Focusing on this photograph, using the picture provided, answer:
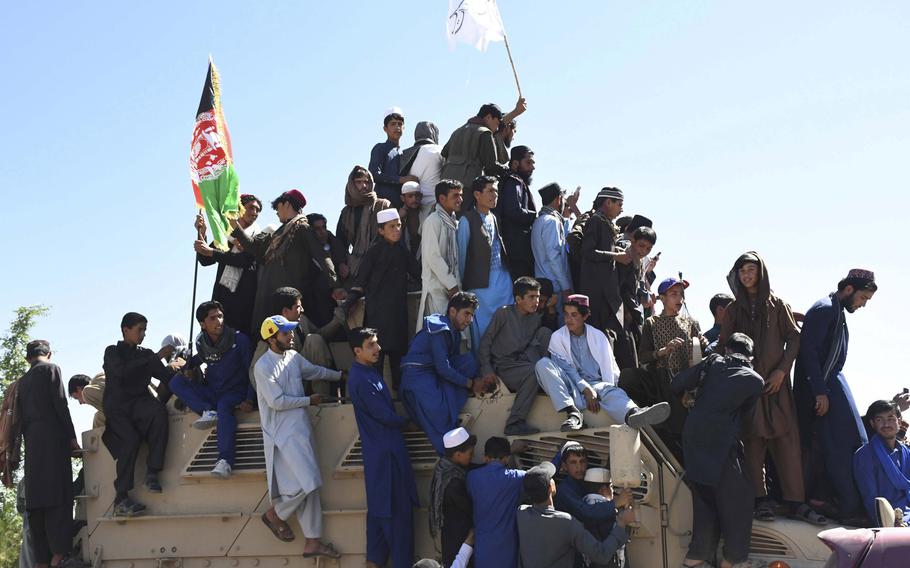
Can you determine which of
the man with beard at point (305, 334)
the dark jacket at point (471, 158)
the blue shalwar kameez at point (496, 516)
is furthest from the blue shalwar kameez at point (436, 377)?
the dark jacket at point (471, 158)

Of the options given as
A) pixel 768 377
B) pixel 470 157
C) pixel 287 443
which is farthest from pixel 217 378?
pixel 768 377

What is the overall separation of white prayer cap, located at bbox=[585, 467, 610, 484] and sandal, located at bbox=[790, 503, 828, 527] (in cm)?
155

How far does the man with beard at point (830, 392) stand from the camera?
9.00m

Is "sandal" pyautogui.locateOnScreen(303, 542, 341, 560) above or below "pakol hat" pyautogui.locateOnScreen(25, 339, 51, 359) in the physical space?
below

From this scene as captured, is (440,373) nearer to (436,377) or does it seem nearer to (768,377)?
(436,377)

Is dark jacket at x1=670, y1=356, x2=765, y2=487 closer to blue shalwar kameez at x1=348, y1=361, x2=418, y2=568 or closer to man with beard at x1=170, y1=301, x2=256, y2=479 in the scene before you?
blue shalwar kameez at x1=348, y1=361, x2=418, y2=568

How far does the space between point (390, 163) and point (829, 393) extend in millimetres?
4892

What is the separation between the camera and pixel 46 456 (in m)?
10.0

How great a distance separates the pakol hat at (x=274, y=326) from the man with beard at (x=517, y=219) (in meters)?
2.34

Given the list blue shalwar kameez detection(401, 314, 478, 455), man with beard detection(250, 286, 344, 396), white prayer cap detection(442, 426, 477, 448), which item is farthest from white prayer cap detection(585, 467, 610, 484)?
man with beard detection(250, 286, 344, 396)

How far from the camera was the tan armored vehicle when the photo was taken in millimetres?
8414

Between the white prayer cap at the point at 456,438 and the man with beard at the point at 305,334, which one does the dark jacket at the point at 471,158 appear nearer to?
the man with beard at the point at 305,334

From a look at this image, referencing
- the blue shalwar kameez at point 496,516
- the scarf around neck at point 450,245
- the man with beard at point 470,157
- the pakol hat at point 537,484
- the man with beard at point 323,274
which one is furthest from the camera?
the man with beard at point 470,157

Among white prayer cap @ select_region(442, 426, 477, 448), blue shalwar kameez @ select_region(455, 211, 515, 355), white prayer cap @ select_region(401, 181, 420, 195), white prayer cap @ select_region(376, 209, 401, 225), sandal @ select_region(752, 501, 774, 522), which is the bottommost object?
sandal @ select_region(752, 501, 774, 522)
